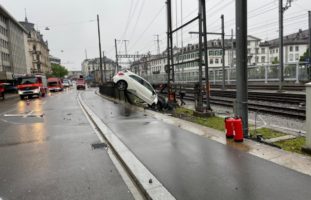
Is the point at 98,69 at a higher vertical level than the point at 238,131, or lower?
higher

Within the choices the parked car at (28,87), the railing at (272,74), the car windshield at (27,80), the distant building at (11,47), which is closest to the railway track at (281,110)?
the railing at (272,74)

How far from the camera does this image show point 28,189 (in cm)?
471

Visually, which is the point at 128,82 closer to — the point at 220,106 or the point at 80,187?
the point at 220,106

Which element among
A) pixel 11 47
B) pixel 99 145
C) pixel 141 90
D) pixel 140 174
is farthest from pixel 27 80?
pixel 11 47

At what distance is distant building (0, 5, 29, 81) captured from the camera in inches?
2343

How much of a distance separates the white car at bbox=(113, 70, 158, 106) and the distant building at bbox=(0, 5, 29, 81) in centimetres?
3830

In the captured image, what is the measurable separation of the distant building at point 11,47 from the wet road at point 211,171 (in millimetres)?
50010

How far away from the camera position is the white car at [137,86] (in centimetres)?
1750

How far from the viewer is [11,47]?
216 feet

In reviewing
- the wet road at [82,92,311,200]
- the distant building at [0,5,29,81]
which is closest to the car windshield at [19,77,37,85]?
the distant building at [0,5,29,81]

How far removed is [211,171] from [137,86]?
13424 millimetres

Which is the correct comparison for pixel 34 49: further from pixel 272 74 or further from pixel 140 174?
pixel 140 174

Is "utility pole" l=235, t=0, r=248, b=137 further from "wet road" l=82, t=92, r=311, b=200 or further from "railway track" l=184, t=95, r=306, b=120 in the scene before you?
"railway track" l=184, t=95, r=306, b=120

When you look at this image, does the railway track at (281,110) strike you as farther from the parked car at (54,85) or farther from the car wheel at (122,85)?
the parked car at (54,85)
